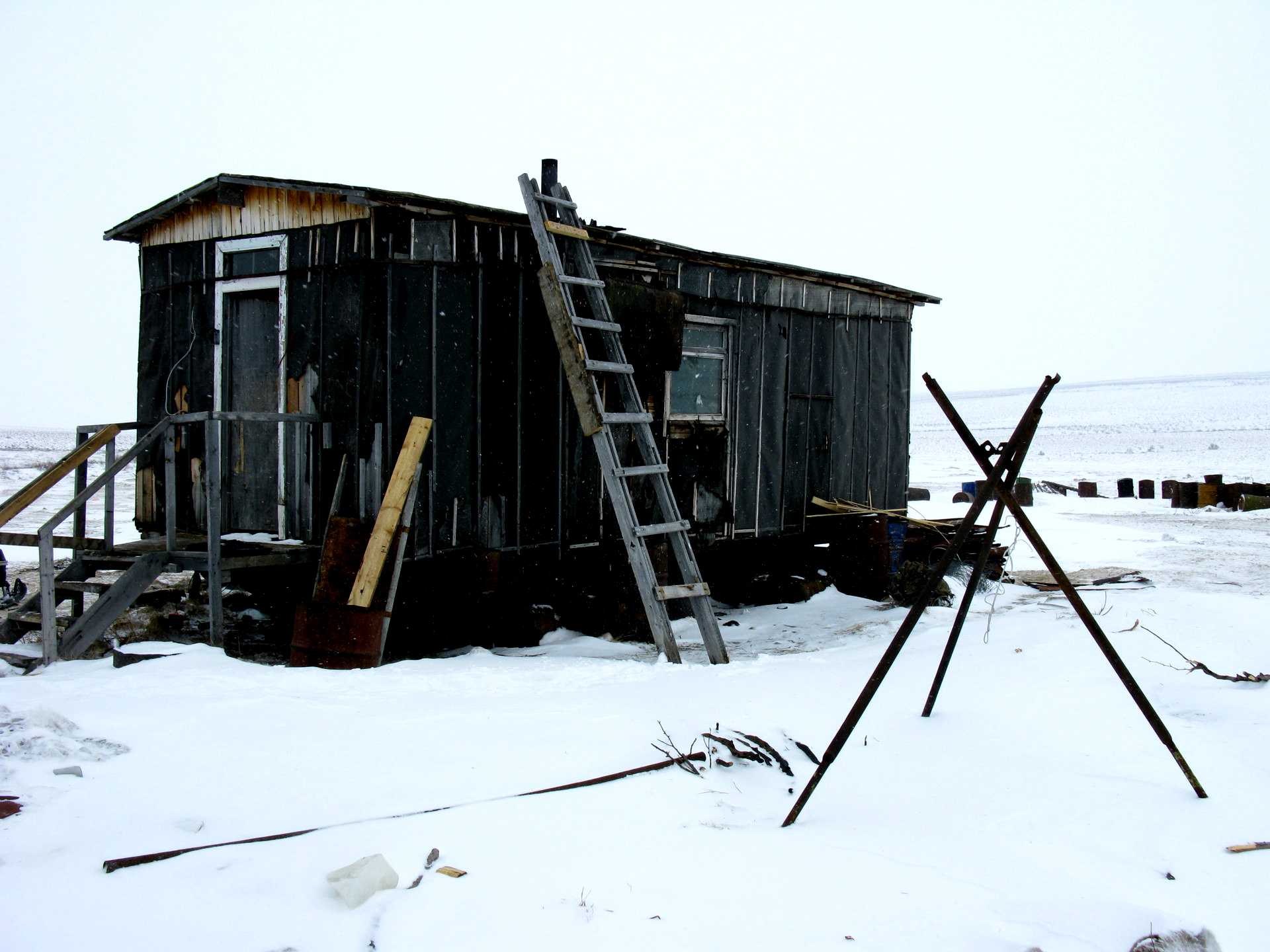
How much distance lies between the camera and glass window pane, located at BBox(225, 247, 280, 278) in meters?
8.39

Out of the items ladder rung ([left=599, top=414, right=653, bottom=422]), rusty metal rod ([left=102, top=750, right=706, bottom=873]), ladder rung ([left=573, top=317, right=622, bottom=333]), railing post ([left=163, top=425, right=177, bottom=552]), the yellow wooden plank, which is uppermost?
the yellow wooden plank

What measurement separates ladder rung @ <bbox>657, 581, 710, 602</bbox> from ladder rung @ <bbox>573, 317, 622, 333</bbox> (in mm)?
2194

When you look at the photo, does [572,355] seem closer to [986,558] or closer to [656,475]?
[656,475]

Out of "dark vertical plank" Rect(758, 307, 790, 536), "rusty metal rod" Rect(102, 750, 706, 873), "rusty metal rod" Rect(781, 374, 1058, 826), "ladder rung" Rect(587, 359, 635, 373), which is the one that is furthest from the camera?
"dark vertical plank" Rect(758, 307, 790, 536)

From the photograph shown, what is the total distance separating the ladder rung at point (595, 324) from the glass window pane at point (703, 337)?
2.01m

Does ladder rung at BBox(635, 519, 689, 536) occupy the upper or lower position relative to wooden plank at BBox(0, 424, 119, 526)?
lower

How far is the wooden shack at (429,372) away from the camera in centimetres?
783

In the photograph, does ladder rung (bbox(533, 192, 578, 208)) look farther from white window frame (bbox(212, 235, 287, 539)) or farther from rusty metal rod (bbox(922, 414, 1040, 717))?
rusty metal rod (bbox(922, 414, 1040, 717))

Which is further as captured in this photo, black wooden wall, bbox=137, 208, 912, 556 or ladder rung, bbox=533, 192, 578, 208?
ladder rung, bbox=533, 192, 578, 208

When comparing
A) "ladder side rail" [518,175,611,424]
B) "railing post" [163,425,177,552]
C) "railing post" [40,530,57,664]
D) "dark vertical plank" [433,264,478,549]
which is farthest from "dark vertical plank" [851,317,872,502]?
"railing post" [40,530,57,664]

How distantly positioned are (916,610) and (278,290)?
20.7 ft

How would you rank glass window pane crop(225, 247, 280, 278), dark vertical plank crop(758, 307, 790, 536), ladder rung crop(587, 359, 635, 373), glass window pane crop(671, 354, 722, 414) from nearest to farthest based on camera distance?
ladder rung crop(587, 359, 635, 373)
glass window pane crop(225, 247, 280, 278)
glass window pane crop(671, 354, 722, 414)
dark vertical plank crop(758, 307, 790, 536)

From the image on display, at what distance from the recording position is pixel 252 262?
855cm

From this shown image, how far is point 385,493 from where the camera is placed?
749 cm
